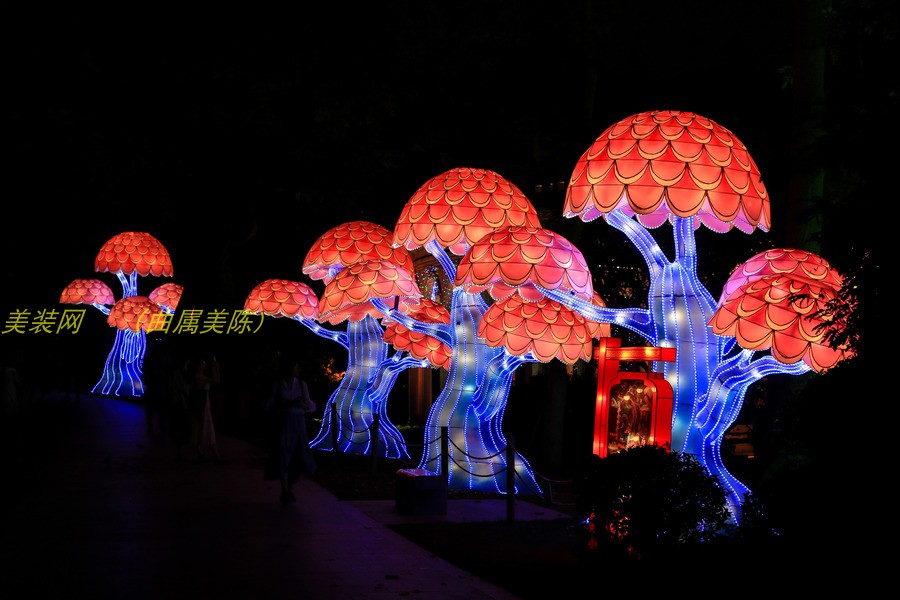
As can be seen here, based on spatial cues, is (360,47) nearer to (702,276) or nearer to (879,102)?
(702,276)

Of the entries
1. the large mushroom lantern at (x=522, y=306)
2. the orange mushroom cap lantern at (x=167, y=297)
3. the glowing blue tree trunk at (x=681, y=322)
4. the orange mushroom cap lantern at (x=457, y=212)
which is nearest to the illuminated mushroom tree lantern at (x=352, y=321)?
the orange mushroom cap lantern at (x=457, y=212)

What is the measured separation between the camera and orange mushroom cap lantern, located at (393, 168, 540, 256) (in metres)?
13.9

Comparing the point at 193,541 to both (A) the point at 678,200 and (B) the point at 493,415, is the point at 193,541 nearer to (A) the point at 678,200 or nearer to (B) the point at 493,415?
(B) the point at 493,415

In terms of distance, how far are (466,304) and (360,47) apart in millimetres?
4478

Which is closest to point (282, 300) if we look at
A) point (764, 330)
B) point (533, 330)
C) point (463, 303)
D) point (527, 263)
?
point (463, 303)

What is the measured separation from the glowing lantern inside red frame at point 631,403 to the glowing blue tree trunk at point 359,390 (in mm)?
8863

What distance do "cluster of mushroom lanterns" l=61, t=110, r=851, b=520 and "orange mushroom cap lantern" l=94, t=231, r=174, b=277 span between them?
506 inches

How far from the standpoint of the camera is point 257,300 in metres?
19.4

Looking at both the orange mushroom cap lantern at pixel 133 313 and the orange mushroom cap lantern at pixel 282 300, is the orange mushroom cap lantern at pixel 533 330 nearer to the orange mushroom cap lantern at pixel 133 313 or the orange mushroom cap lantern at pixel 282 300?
the orange mushroom cap lantern at pixel 282 300

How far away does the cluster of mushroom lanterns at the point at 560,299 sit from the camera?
10188 mm

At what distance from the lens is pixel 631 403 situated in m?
10.2

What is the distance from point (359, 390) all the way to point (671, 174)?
33.9 feet

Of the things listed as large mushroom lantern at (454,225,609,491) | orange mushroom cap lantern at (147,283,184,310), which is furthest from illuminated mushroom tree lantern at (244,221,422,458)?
orange mushroom cap lantern at (147,283,184,310)

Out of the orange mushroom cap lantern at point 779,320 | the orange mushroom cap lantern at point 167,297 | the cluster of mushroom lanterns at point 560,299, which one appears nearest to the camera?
the orange mushroom cap lantern at point 779,320
